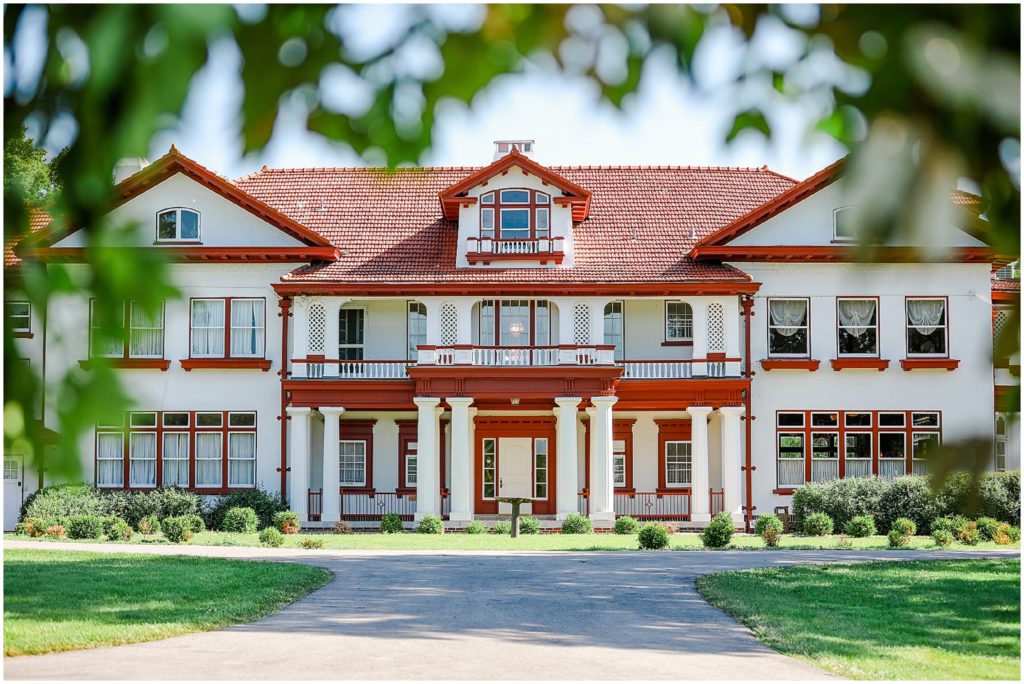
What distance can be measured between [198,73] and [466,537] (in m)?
24.6

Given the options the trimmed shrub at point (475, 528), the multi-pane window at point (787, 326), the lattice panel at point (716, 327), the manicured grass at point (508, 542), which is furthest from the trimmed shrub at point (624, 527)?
the multi-pane window at point (787, 326)

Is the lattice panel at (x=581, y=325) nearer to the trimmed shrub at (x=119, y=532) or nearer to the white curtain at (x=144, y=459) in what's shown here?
the white curtain at (x=144, y=459)

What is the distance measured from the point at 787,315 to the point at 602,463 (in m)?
6.38

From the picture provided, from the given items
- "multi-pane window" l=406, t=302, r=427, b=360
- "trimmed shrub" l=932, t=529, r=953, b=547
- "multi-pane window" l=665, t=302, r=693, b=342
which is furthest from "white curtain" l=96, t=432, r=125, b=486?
"trimmed shrub" l=932, t=529, r=953, b=547

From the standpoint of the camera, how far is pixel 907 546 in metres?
23.9

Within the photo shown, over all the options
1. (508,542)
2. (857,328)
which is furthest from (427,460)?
(857,328)

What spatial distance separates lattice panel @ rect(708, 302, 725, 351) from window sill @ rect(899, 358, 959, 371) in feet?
15.4

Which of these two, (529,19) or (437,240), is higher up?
(437,240)

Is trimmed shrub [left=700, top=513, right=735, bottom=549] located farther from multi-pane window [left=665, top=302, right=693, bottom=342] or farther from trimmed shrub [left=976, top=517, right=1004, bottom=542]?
multi-pane window [left=665, top=302, right=693, bottom=342]

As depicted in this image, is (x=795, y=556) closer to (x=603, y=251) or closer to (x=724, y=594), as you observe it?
(x=724, y=594)

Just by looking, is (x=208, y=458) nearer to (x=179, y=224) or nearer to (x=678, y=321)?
(x=179, y=224)

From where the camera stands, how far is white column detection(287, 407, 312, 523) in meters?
30.8

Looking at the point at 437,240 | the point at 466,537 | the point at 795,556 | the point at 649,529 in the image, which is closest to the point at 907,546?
the point at 795,556

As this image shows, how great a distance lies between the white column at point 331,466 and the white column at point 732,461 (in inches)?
377
